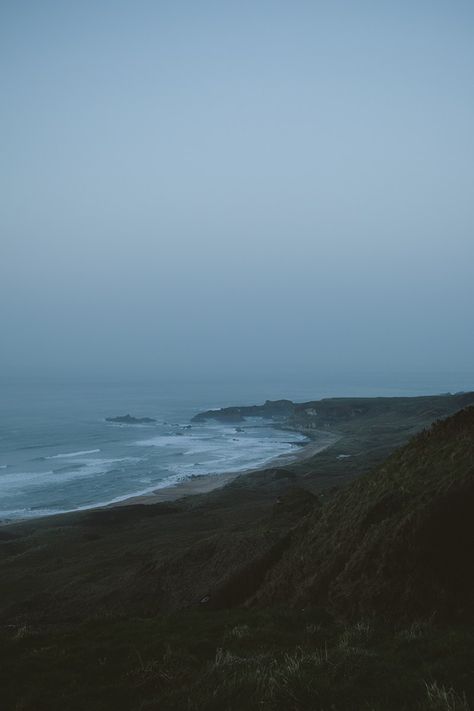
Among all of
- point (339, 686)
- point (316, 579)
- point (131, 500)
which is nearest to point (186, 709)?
point (339, 686)

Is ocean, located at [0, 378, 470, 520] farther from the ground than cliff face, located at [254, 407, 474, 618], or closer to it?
closer to it

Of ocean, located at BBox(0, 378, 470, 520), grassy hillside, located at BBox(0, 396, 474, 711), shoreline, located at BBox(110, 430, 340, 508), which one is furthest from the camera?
ocean, located at BBox(0, 378, 470, 520)

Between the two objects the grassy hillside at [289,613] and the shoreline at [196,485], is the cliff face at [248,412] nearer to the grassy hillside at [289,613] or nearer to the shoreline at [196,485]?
the shoreline at [196,485]

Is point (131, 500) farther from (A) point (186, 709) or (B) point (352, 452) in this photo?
(A) point (186, 709)

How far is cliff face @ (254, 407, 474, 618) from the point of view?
1279 centimetres

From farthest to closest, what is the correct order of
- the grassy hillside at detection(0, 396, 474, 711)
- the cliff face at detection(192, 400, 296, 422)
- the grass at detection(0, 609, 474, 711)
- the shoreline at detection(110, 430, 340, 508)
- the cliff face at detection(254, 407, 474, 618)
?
the cliff face at detection(192, 400, 296, 422) → the shoreline at detection(110, 430, 340, 508) → the cliff face at detection(254, 407, 474, 618) → the grassy hillside at detection(0, 396, 474, 711) → the grass at detection(0, 609, 474, 711)

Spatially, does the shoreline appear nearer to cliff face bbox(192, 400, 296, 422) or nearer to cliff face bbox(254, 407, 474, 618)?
cliff face bbox(254, 407, 474, 618)

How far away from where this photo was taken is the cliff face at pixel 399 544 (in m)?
12.8

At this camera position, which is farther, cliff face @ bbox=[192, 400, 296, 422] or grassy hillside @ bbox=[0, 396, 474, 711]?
cliff face @ bbox=[192, 400, 296, 422]

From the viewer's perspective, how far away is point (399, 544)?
14.1m

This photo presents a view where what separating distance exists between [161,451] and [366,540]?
281 feet

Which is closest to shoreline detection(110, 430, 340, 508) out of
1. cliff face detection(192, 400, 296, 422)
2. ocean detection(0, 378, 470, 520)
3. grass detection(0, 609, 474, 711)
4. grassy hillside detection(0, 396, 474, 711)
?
ocean detection(0, 378, 470, 520)

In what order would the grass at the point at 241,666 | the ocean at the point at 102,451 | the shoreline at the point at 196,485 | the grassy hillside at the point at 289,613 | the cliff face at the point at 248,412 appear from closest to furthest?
the grass at the point at 241,666
the grassy hillside at the point at 289,613
the shoreline at the point at 196,485
the ocean at the point at 102,451
the cliff face at the point at 248,412

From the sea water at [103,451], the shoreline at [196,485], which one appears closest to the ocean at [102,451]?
the sea water at [103,451]
